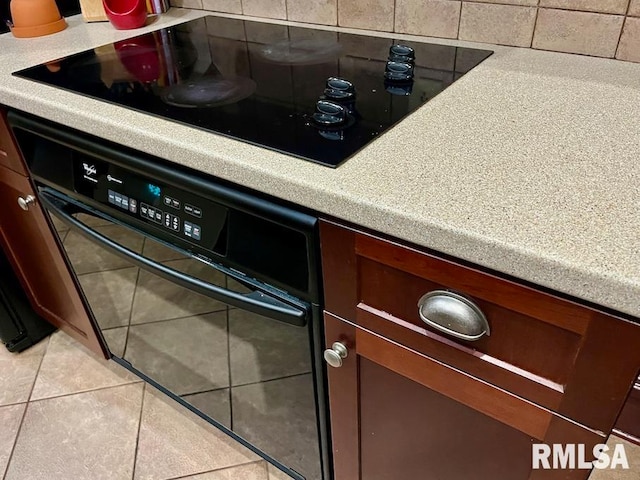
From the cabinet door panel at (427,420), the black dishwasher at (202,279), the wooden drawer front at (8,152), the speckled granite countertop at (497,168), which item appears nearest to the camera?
the speckled granite countertop at (497,168)

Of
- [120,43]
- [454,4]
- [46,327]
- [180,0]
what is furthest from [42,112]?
[46,327]

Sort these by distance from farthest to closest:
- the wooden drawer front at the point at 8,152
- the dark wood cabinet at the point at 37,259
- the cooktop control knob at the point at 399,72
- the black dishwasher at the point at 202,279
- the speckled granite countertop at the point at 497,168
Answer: the dark wood cabinet at the point at 37,259 < the wooden drawer front at the point at 8,152 < the cooktop control knob at the point at 399,72 < the black dishwasher at the point at 202,279 < the speckled granite countertop at the point at 497,168

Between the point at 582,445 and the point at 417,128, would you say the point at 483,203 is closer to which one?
the point at 417,128

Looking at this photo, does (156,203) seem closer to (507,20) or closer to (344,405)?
(344,405)

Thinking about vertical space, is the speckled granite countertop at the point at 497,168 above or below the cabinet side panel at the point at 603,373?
above

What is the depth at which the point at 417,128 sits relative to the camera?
2.31ft

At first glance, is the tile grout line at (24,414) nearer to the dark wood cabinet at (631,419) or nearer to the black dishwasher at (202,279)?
the black dishwasher at (202,279)

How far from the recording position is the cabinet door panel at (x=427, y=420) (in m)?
0.63

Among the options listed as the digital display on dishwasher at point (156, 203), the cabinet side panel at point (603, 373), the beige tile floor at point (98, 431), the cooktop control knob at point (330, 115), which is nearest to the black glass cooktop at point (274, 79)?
the cooktop control knob at point (330, 115)

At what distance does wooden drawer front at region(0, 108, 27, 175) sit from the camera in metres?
1.02

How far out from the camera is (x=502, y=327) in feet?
1.90

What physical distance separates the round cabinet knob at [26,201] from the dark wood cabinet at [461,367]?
2.45 ft

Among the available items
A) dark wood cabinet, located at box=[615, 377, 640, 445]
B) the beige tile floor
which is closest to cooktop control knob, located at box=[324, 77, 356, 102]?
dark wood cabinet, located at box=[615, 377, 640, 445]

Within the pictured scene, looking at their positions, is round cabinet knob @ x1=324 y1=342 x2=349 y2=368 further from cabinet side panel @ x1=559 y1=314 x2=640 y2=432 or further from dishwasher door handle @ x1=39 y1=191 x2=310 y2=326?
cabinet side panel @ x1=559 y1=314 x2=640 y2=432
